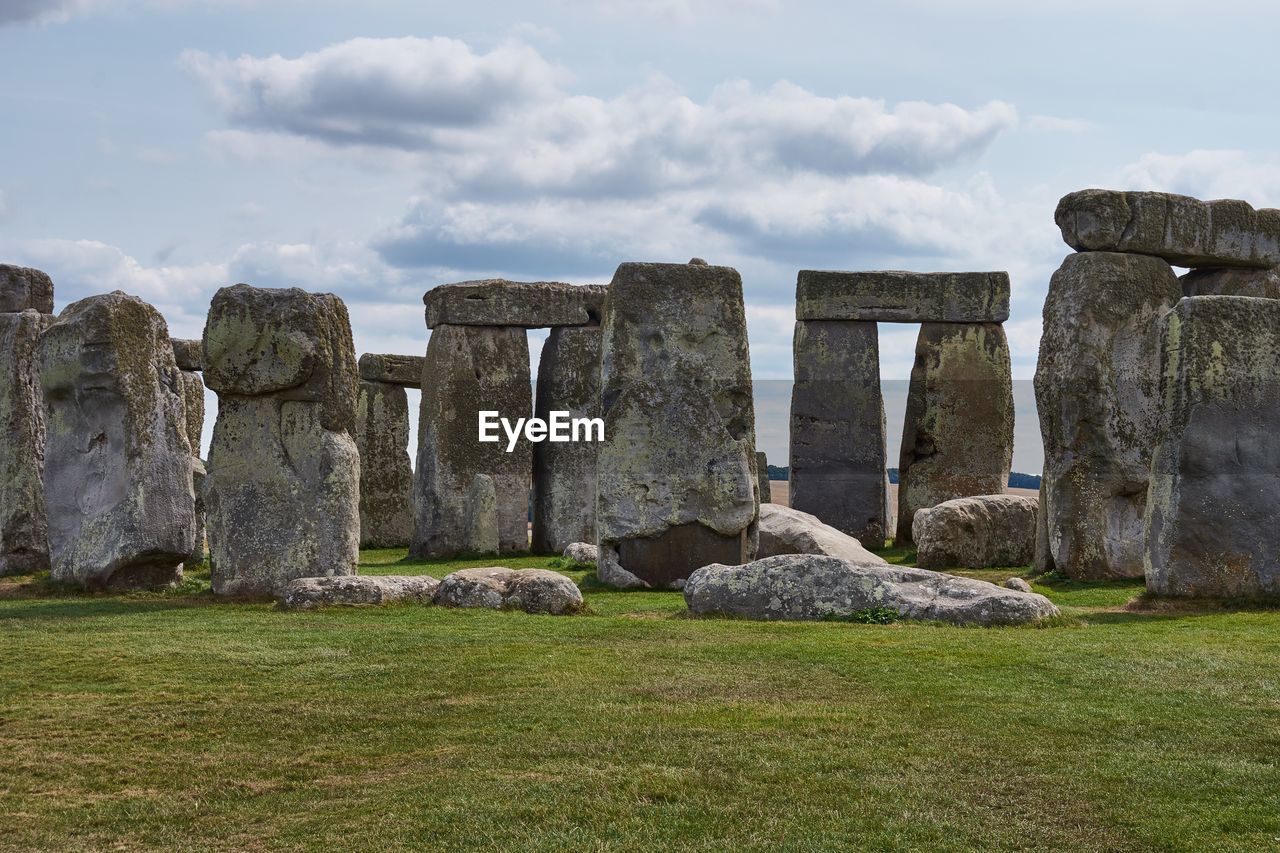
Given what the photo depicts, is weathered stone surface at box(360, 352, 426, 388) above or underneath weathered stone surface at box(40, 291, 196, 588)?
above

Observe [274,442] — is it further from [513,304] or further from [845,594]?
[513,304]

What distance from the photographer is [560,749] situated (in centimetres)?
852

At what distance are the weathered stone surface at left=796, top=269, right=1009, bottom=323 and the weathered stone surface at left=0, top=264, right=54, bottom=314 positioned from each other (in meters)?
11.6

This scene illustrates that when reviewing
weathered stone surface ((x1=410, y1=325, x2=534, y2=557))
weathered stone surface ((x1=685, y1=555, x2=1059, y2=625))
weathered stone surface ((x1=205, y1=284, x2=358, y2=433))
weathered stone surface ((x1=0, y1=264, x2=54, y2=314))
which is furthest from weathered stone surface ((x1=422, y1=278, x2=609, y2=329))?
weathered stone surface ((x1=685, y1=555, x2=1059, y2=625))

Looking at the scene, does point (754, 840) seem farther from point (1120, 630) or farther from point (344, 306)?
point (344, 306)

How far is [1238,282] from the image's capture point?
1939cm

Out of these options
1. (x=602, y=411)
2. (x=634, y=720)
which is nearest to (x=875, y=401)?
(x=602, y=411)

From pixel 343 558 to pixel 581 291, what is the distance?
1105 cm

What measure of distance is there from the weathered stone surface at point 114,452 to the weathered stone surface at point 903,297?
12.5 metres

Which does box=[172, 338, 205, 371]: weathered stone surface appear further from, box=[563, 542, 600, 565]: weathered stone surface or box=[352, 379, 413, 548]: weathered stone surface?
box=[563, 542, 600, 565]: weathered stone surface

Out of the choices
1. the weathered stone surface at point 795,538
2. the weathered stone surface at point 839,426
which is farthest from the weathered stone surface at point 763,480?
the weathered stone surface at point 795,538

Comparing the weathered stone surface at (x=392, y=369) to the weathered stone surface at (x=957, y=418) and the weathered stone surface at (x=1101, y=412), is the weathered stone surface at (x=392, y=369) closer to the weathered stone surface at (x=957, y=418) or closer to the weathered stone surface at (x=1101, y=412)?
the weathered stone surface at (x=957, y=418)

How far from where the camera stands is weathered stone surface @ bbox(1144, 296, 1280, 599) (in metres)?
14.0

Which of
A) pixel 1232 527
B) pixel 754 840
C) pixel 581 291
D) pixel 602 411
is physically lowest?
pixel 754 840
